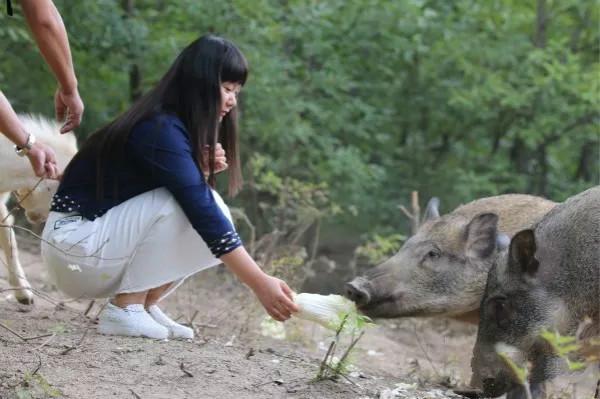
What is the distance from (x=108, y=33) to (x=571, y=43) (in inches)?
246

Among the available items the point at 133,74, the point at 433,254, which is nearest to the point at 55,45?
the point at 433,254

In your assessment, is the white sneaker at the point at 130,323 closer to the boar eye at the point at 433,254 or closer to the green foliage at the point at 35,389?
the green foliage at the point at 35,389

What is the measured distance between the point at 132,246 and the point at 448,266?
7.19ft

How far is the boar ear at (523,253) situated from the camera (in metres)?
4.95

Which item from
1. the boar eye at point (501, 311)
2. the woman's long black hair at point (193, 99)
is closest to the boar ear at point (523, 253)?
the boar eye at point (501, 311)

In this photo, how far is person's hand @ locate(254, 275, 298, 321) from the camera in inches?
171

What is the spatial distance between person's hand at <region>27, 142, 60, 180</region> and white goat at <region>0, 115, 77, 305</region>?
2.21 meters

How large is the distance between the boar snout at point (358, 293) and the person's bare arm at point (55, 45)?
6.35 feet

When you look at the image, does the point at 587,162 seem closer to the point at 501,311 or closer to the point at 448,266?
the point at 448,266

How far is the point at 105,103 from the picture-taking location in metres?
10.7

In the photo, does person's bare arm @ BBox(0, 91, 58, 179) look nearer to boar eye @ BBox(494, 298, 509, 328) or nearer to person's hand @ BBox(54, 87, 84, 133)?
person's hand @ BBox(54, 87, 84, 133)

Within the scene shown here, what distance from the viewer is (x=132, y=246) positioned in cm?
497

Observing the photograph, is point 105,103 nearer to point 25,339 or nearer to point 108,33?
point 108,33

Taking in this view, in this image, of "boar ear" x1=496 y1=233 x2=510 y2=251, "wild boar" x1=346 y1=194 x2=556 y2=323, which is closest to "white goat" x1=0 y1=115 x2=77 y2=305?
"wild boar" x1=346 y1=194 x2=556 y2=323
